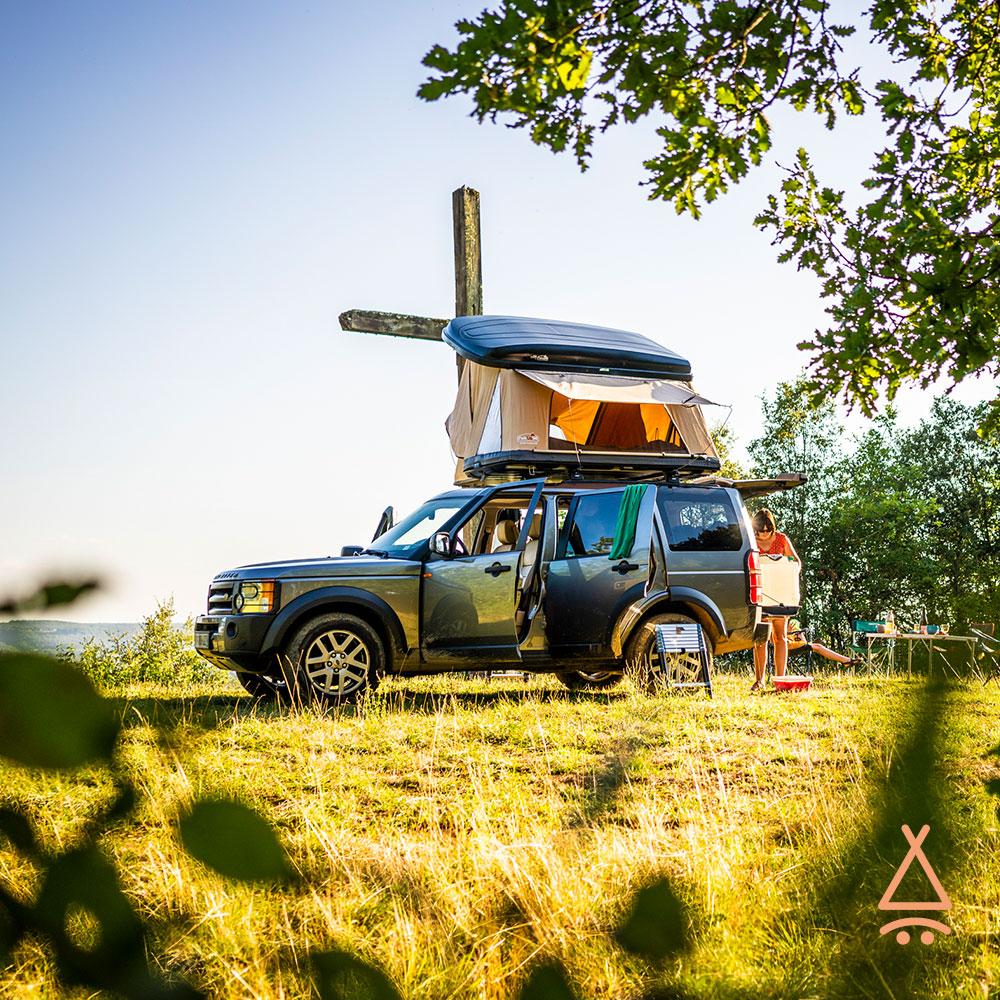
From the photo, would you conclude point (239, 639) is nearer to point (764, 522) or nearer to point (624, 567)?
point (624, 567)

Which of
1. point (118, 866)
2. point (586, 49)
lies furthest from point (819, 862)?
point (586, 49)

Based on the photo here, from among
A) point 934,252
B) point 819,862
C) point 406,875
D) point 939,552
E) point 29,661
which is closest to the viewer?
point 29,661

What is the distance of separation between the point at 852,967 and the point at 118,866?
50 centimetres

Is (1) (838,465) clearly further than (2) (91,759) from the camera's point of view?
Yes

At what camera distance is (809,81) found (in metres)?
4.39

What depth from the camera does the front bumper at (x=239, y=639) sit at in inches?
315

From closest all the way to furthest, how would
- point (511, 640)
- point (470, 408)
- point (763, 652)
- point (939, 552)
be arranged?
point (511, 640), point (763, 652), point (470, 408), point (939, 552)

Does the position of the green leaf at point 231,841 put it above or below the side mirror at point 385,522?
below

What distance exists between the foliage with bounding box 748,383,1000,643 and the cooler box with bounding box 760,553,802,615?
9962 millimetres

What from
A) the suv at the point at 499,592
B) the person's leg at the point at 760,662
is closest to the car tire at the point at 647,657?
the suv at the point at 499,592

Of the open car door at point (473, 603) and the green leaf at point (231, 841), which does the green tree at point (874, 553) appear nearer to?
the open car door at point (473, 603)

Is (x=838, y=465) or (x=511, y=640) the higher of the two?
(x=838, y=465)

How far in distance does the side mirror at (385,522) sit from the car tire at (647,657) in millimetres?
2616

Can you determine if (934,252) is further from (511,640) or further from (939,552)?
(939,552)
